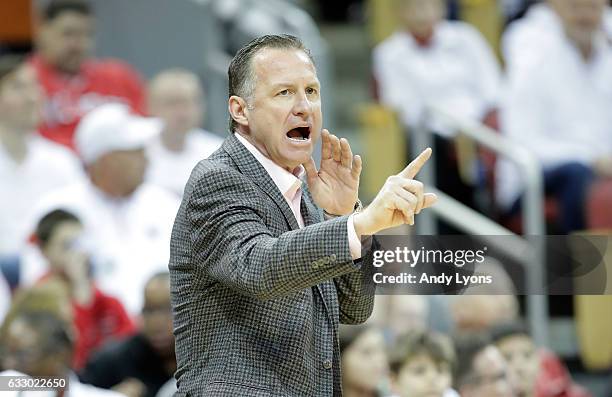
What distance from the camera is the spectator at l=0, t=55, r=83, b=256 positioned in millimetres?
6145

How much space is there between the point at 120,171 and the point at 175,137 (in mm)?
488

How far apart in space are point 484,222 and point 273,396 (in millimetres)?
3380

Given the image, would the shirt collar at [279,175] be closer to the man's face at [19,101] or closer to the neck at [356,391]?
the neck at [356,391]

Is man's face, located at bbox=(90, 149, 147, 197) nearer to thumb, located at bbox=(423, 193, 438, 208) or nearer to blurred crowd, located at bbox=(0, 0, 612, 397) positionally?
blurred crowd, located at bbox=(0, 0, 612, 397)

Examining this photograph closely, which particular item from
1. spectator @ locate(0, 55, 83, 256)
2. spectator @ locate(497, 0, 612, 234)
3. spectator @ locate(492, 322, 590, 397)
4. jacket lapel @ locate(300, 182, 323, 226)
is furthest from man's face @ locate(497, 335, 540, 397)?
spectator @ locate(0, 55, 83, 256)

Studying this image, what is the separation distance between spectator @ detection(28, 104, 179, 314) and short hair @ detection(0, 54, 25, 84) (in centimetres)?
53

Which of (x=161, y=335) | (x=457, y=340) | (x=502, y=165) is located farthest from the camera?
(x=502, y=165)

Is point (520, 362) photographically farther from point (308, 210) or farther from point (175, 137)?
point (175, 137)

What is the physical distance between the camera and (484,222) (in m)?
5.71

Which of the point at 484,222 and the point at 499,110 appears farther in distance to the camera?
the point at 499,110

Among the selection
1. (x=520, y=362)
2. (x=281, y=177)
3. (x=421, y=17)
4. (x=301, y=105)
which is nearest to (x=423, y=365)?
(x=520, y=362)

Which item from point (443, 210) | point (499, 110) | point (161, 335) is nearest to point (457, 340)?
point (161, 335)

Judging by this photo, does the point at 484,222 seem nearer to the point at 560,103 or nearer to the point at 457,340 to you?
the point at 560,103

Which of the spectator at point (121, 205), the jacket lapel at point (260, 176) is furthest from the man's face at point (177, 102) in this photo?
the jacket lapel at point (260, 176)
